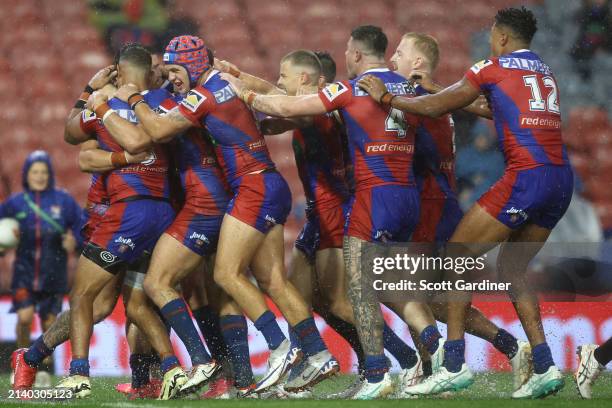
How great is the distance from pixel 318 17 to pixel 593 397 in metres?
8.30

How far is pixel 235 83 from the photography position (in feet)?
24.5

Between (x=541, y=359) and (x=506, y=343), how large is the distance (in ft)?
1.77

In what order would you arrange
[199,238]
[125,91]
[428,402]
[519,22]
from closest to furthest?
1. [428,402]
2. [519,22]
3. [199,238]
4. [125,91]

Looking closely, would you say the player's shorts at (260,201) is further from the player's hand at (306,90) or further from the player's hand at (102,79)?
the player's hand at (102,79)

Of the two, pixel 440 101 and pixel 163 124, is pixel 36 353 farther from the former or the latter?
pixel 440 101

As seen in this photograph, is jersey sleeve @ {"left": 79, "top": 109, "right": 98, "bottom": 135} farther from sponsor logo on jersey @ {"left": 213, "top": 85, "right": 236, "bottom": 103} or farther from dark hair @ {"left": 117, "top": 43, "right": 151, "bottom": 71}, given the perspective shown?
sponsor logo on jersey @ {"left": 213, "top": 85, "right": 236, "bottom": 103}

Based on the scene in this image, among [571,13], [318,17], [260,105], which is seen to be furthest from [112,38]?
[260,105]

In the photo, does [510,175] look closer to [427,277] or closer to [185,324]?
[427,277]

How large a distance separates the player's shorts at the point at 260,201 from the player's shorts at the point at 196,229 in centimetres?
22

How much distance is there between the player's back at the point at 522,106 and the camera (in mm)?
6965

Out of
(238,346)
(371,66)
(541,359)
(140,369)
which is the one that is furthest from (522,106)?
(140,369)

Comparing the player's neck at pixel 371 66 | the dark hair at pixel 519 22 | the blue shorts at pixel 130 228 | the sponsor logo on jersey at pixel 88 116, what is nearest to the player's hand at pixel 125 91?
the sponsor logo on jersey at pixel 88 116

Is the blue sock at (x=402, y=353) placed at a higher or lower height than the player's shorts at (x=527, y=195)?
lower

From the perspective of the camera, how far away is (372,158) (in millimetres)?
7191
